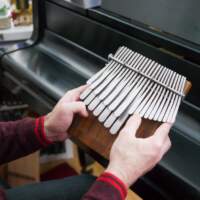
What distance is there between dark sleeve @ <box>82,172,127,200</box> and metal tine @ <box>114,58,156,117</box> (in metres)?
0.14

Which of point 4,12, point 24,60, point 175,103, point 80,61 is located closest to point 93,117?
point 175,103

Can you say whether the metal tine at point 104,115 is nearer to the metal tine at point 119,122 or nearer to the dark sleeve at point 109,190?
the metal tine at point 119,122

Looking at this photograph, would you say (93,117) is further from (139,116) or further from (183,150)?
(183,150)

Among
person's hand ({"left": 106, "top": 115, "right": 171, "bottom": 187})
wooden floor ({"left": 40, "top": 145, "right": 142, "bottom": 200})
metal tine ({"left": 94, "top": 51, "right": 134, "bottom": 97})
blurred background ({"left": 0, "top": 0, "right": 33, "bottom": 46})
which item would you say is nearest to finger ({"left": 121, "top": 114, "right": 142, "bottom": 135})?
person's hand ({"left": 106, "top": 115, "right": 171, "bottom": 187})

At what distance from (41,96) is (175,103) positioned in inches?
19.5

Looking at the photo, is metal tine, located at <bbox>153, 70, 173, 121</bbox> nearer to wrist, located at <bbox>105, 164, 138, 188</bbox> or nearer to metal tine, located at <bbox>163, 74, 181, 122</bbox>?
metal tine, located at <bbox>163, 74, 181, 122</bbox>

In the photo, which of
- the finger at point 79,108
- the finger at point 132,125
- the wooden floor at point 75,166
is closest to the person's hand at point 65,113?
the finger at point 79,108

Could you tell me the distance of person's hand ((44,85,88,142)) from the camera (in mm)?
716

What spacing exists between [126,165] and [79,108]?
17 centimetres

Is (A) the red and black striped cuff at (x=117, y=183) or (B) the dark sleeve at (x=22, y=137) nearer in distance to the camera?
(A) the red and black striped cuff at (x=117, y=183)

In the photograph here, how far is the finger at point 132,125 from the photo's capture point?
64 centimetres

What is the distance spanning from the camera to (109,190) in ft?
2.00

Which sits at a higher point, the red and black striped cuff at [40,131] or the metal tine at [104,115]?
the metal tine at [104,115]

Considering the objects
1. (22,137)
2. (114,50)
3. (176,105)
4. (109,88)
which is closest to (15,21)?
(114,50)
